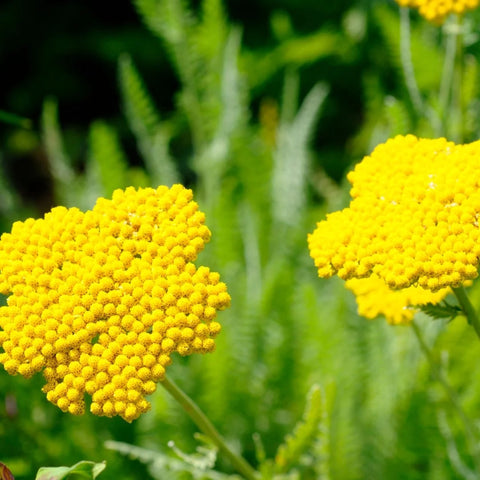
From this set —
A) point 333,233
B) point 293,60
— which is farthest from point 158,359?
point 293,60

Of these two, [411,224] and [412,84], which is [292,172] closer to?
[412,84]

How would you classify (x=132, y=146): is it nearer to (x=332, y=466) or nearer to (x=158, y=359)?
(x=332, y=466)

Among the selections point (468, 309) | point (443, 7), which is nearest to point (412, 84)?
point (443, 7)

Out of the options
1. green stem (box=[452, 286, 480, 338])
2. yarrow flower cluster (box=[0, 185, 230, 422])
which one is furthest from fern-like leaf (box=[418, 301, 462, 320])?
yarrow flower cluster (box=[0, 185, 230, 422])

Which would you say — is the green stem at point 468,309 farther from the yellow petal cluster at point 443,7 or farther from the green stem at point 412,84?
the green stem at point 412,84

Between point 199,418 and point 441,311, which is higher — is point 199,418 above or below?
below

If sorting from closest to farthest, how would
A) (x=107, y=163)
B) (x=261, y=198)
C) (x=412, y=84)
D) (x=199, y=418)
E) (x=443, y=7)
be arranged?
(x=199, y=418) → (x=443, y=7) → (x=412, y=84) → (x=107, y=163) → (x=261, y=198)

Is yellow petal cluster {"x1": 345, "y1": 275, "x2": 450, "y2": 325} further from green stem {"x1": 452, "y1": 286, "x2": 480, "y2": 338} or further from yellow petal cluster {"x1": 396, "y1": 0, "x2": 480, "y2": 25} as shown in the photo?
yellow petal cluster {"x1": 396, "y1": 0, "x2": 480, "y2": 25}
